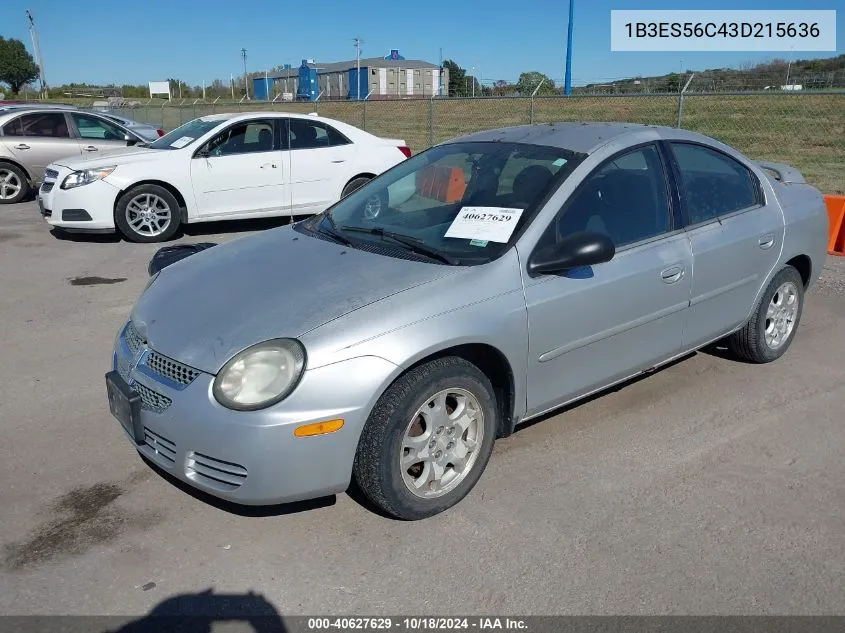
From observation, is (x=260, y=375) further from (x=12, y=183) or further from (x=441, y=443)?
(x=12, y=183)

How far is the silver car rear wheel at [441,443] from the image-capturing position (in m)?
3.06

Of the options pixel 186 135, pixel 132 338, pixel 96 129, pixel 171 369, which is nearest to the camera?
pixel 171 369

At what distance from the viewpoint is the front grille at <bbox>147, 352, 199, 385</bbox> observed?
288 centimetres

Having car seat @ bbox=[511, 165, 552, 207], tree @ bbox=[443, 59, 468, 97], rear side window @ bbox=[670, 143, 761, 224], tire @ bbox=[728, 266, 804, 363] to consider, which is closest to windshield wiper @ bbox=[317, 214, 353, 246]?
car seat @ bbox=[511, 165, 552, 207]

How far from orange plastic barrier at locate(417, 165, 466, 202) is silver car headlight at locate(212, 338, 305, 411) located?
55.6 inches

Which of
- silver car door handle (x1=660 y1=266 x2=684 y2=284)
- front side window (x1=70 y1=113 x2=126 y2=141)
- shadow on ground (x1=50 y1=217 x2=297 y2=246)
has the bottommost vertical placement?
shadow on ground (x1=50 y1=217 x2=297 y2=246)

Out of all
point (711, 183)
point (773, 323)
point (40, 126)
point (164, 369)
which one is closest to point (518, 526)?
point (164, 369)

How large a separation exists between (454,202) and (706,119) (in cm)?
2016

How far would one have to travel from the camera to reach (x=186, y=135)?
9.35 metres

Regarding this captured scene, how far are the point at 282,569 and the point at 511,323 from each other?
4.52ft

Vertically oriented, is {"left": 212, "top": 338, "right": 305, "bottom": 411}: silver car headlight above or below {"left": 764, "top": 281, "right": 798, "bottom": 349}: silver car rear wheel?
above

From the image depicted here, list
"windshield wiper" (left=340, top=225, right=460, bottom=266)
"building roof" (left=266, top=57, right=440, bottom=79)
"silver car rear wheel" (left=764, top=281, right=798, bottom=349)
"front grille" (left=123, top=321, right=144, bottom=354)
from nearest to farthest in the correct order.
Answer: "front grille" (left=123, top=321, right=144, bottom=354)
"windshield wiper" (left=340, top=225, right=460, bottom=266)
"silver car rear wheel" (left=764, top=281, right=798, bottom=349)
"building roof" (left=266, top=57, right=440, bottom=79)

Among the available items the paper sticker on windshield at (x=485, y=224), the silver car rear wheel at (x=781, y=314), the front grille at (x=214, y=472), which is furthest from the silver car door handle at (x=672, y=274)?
the front grille at (x=214, y=472)

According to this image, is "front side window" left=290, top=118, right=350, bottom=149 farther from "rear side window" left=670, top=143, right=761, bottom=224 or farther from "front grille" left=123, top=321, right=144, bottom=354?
"front grille" left=123, top=321, right=144, bottom=354
